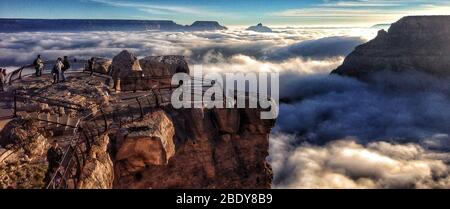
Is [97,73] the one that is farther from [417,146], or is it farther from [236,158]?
[417,146]

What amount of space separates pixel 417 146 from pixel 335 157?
123 ft

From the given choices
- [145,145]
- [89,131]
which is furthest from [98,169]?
[145,145]

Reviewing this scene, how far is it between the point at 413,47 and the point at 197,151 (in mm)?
185532

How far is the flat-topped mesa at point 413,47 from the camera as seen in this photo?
587 ft

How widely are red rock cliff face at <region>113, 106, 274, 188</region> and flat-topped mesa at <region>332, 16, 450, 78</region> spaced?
584 ft

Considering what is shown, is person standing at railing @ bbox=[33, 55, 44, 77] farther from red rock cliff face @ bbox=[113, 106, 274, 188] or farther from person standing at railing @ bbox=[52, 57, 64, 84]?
red rock cliff face @ bbox=[113, 106, 274, 188]

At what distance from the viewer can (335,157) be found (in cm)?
13712

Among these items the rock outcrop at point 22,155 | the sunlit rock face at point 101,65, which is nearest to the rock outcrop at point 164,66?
the sunlit rock face at point 101,65

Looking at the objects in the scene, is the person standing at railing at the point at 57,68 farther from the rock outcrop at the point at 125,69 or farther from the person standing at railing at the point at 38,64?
the person standing at railing at the point at 38,64

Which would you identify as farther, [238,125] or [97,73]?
[97,73]

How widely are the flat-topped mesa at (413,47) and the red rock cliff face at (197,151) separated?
178 metres

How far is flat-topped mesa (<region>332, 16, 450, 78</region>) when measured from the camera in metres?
179

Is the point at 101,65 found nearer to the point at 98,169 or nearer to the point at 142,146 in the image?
the point at 142,146
